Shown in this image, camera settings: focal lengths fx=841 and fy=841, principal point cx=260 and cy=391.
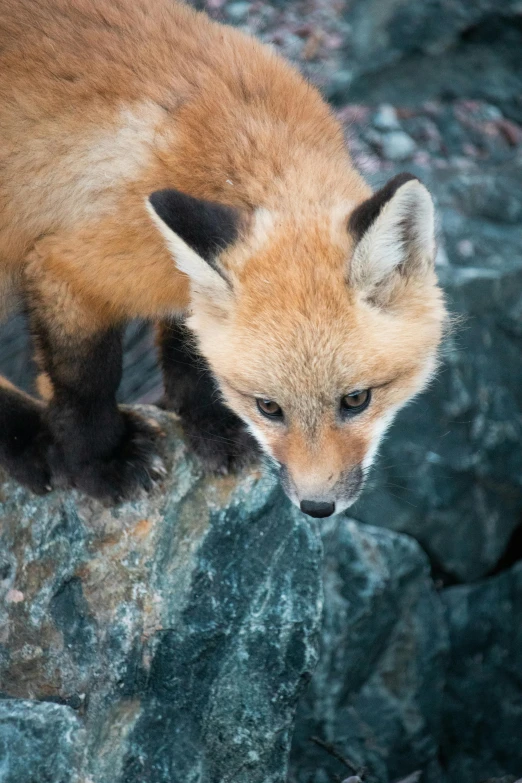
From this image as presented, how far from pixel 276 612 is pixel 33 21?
11.9 feet

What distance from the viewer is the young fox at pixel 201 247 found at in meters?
3.97

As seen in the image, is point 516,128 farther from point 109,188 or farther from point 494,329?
point 109,188

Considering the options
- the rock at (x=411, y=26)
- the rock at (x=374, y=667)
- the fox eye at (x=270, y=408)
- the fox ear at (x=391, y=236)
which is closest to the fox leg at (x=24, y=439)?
the fox eye at (x=270, y=408)

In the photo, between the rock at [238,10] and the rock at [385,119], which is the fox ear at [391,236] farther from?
the rock at [238,10]

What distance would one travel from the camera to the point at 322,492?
4078 millimetres

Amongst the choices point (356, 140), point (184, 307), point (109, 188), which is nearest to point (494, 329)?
point (356, 140)

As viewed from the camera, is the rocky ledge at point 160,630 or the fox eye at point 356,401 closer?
the fox eye at point 356,401

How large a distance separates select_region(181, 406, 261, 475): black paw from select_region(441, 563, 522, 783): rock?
11.1ft

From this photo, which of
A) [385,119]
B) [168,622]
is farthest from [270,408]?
[385,119]

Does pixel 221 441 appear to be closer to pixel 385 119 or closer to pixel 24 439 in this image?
pixel 24 439

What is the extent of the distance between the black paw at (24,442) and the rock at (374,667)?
257 centimetres

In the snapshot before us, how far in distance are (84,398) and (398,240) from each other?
2019mm

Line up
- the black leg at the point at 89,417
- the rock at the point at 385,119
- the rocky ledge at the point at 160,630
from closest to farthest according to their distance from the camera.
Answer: the rocky ledge at the point at 160,630
the black leg at the point at 89,417
the rock at the point at 385,119

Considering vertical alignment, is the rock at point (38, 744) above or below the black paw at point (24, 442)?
below
